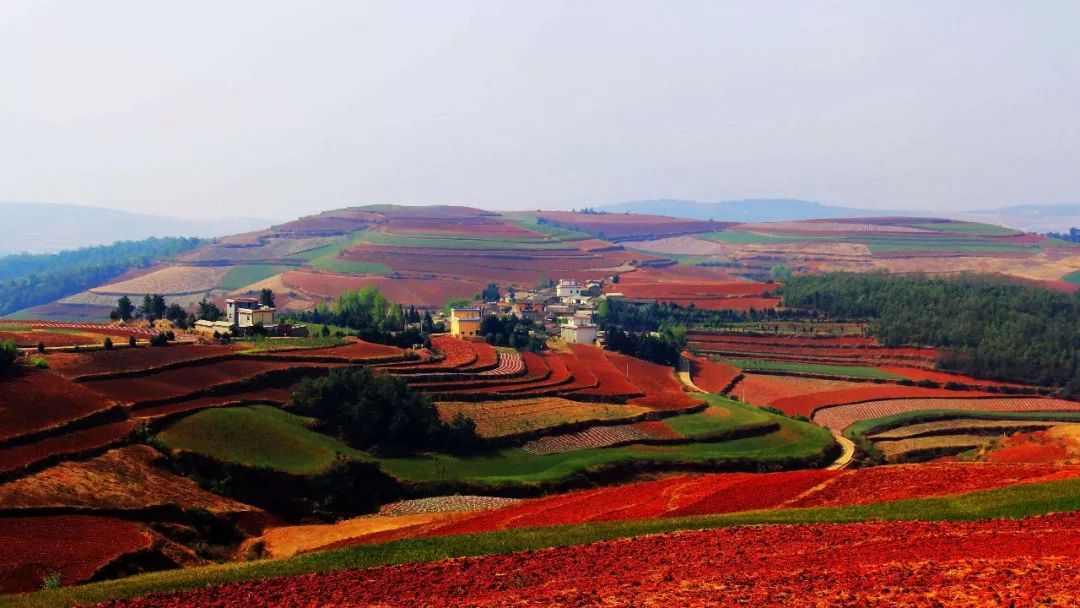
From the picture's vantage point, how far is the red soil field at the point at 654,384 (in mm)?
69006

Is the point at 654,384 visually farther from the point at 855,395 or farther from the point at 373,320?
the point at 373,320

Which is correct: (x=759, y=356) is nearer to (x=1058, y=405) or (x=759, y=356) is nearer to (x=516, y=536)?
(x=1058, y=405)

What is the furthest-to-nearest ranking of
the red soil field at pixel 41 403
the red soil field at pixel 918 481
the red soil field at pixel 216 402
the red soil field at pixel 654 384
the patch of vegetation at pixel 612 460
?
1. the red soil field at pixel 654 384
2. the patch of vegetation at pixel 612 460
3. the red soil field at pixel 216 402
4. the red soil field at pixel 41 403
5. the red soil field at pixel 918 481

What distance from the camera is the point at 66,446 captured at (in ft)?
128

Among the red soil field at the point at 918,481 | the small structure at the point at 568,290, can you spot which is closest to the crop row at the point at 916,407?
the red soil field at the point at 918,481

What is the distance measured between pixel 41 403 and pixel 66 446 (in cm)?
423

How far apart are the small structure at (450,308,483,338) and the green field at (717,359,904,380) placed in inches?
954

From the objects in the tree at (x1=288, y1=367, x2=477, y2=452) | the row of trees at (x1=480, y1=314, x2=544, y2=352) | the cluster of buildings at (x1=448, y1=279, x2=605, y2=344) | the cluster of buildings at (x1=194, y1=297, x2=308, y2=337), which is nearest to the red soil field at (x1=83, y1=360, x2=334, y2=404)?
the tree at (x1=288, y1=367, x2=477, y2=452)

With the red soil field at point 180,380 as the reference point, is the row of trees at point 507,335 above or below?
below

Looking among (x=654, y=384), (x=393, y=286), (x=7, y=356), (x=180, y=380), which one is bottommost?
(x=654, y=384)

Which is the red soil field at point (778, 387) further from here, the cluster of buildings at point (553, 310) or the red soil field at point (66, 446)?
the red soil field at point (66, 446)

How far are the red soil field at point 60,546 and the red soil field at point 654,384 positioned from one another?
134 feet

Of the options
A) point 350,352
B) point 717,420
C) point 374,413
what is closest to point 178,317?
point 350,352

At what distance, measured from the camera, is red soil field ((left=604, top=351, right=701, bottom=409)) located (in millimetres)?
69006
